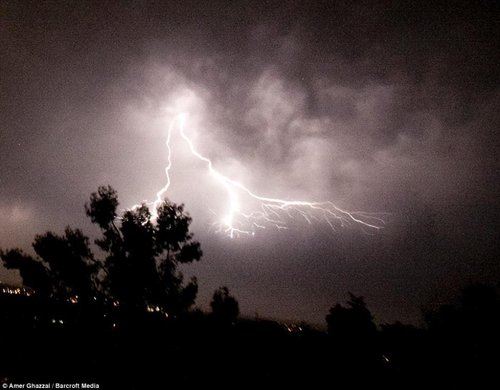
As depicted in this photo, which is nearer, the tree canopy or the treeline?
the treeline

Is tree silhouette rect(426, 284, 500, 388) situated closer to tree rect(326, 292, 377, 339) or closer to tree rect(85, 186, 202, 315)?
tree rect(326, 292, 377, 339)

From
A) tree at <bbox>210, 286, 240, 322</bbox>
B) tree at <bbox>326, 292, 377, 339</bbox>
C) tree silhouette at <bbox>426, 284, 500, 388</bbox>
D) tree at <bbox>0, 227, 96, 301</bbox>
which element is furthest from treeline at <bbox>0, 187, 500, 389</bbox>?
tree at <bbox>210, 286, 240, 322</bbox>

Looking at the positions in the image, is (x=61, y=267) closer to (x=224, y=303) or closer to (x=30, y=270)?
(x=30, y=270)

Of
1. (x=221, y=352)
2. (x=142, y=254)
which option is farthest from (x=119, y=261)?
(x=221, y=352)

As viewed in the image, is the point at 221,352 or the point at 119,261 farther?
the point at 119,261

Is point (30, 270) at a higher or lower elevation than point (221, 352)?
higher

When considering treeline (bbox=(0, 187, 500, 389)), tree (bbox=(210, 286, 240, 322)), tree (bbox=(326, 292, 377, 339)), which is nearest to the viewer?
treeline (bbox=(0, 187, 500, 389))

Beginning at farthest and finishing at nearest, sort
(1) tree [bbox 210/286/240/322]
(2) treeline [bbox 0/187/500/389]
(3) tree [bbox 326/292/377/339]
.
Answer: (1) tree [bbox 210/286/240/322] → (3) tree [bbox 326/292/377/339] → (2) treeline [bbox 0/187/500/389]

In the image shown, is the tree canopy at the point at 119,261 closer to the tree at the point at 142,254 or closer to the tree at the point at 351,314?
the tree at the point at 142,254

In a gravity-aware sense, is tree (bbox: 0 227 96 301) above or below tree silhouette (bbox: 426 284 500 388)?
above

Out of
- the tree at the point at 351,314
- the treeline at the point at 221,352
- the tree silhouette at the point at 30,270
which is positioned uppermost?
the tree silhouette at the point at 30,270

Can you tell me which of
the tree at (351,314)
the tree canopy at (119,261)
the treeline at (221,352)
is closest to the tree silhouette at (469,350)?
the treeline at (221,352)

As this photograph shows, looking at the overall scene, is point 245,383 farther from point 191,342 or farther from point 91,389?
point 91,389

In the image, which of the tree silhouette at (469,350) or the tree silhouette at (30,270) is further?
the tree silhouette at (30,270)
